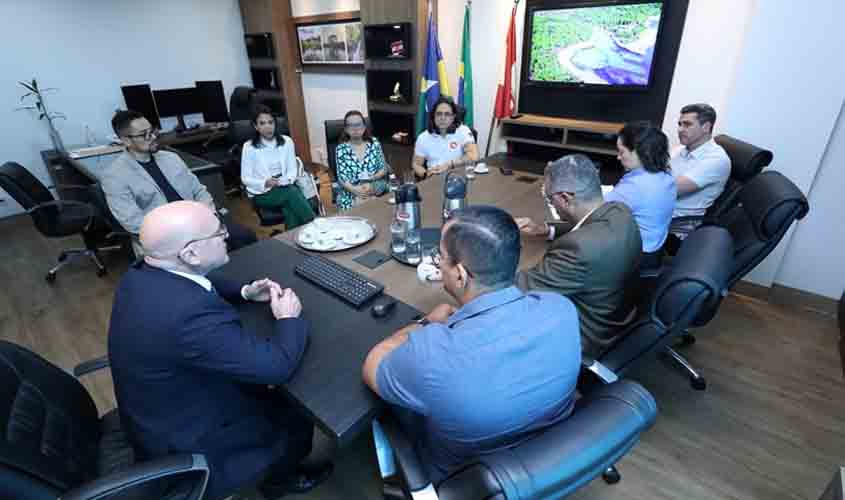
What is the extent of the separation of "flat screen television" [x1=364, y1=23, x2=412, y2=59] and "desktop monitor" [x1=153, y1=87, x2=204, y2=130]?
2.17 m

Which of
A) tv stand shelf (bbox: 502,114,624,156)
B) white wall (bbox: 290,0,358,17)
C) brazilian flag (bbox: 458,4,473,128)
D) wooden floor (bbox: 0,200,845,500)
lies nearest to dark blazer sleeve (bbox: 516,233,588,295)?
wooden floor (bbox: 0,200,845,500)

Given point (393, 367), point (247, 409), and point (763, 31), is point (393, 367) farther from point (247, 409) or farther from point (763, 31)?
point (763, 31)

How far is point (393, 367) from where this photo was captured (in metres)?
0.92

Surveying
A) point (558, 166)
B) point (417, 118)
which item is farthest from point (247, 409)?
point (417, 118)

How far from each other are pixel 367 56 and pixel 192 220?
4.23 meters

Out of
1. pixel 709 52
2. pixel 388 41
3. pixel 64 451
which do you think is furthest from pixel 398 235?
pixel 388 41

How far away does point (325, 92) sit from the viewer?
557 cm

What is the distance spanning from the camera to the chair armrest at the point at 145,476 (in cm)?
89

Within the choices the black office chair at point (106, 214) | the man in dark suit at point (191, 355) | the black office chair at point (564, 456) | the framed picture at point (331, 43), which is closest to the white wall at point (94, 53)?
the framed picture at point (331, 43)

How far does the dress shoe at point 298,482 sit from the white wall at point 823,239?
3098 millimetres

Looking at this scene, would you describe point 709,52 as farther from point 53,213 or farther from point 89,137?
point 89,137

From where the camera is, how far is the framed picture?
487cm

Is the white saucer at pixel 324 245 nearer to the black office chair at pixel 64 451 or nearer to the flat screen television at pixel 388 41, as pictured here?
the black office chair at pixel 64 451

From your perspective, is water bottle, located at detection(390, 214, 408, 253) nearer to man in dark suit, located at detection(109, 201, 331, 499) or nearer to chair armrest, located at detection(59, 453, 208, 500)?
man in dark suit, located at detection(109, 201, 331, 499)
